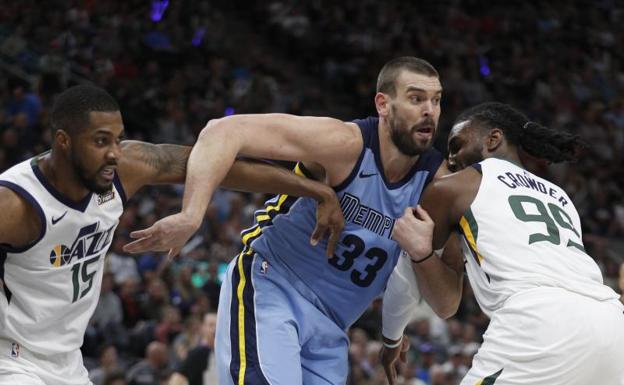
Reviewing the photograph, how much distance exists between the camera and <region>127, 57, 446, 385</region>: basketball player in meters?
4.56

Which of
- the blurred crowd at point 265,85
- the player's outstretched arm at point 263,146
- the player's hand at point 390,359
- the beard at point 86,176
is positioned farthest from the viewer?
the blurred crowd at point 265,85

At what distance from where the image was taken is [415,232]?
4.41m

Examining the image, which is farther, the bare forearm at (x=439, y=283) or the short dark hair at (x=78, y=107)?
the bare forearm at (x=439, y=283)

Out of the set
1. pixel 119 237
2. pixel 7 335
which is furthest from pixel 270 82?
pixel 7 335

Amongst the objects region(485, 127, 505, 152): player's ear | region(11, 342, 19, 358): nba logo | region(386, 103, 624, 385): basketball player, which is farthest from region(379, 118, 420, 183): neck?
region(11, 342, 19, 358): nba logo

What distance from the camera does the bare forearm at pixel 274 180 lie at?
4609 millimetres

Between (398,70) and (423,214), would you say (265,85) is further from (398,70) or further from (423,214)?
(423,214)

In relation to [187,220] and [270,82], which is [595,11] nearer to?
[270,82]

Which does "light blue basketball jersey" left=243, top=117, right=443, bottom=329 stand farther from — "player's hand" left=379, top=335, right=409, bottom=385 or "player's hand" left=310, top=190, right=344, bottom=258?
"player's hand" left=379, top=335, right=409, bottom=385

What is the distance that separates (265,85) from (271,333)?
1116cm

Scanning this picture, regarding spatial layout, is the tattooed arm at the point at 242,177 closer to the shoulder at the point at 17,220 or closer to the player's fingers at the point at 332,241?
the player's fingers at the point at 332,241

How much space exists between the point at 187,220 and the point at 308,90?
13.4 m

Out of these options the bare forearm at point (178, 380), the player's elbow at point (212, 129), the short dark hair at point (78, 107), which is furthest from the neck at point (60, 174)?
the bare forearm at point (178, 380)

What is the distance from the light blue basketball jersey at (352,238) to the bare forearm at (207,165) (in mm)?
568
